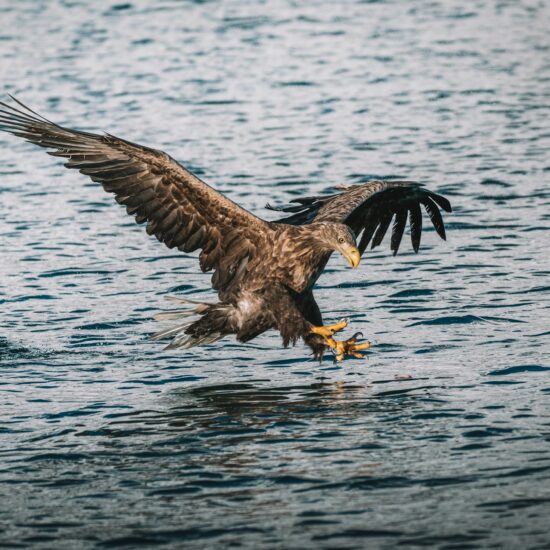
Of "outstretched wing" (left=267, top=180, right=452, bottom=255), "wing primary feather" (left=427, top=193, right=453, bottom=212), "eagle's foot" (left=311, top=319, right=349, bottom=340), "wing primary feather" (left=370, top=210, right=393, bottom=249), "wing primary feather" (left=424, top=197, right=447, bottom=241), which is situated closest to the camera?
"eagle's foot" (left=311, top=319, right=349, bottom=340)

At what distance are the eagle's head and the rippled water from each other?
2.93ft

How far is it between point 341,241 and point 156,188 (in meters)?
1.36

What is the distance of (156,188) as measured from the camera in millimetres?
9516

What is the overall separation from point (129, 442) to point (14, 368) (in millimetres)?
1948

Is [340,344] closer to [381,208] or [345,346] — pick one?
[345,346]

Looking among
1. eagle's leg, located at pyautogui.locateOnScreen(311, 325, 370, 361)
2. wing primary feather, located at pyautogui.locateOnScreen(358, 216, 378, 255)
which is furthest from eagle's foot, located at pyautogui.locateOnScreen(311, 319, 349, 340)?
wing primary feather, located at pyautogui.locateOnScreen(358, 216, 378, 255)

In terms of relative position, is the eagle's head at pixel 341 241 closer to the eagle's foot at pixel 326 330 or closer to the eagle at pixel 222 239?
the eagle at pixel 222 239

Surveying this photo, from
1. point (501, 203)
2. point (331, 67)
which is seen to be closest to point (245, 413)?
point (501, 203)

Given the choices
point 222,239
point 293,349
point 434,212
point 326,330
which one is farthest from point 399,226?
point 326,330

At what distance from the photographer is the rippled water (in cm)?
716

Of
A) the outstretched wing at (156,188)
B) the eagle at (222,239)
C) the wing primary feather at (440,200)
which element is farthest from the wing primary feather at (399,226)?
the outstretched wing at (156,188)

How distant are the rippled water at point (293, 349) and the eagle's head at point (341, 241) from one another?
89 centimetres

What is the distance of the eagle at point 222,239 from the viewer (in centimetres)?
941

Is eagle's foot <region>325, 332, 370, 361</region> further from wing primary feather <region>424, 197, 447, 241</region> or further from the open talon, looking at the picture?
wing primary feather <region>424, 197, 447, 241</region>
